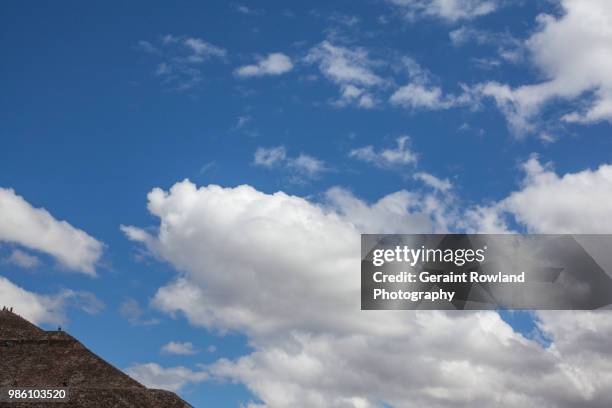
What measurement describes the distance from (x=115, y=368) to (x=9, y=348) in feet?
29.3

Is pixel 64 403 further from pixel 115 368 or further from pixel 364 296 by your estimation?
pixel 364 296

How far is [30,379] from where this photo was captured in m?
53.7

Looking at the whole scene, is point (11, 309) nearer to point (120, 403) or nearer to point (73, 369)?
point (73, 369)

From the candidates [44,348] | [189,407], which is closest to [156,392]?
[189,407]

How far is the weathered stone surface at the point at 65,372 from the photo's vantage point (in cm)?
4784

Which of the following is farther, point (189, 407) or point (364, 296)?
point (189, 407)

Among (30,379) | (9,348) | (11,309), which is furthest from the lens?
(11,309)

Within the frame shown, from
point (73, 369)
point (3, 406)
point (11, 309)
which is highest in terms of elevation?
point (11, 309)

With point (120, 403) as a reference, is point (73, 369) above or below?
above

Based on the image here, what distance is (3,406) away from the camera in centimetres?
4575

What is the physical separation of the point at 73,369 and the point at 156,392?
33.5 ft

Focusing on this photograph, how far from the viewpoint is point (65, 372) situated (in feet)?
182

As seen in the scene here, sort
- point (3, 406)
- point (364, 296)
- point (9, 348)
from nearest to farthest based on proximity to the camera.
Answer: point (364, 296) < point (3, 406) < point (9, 348)

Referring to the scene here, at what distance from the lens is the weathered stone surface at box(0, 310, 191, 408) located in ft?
157
